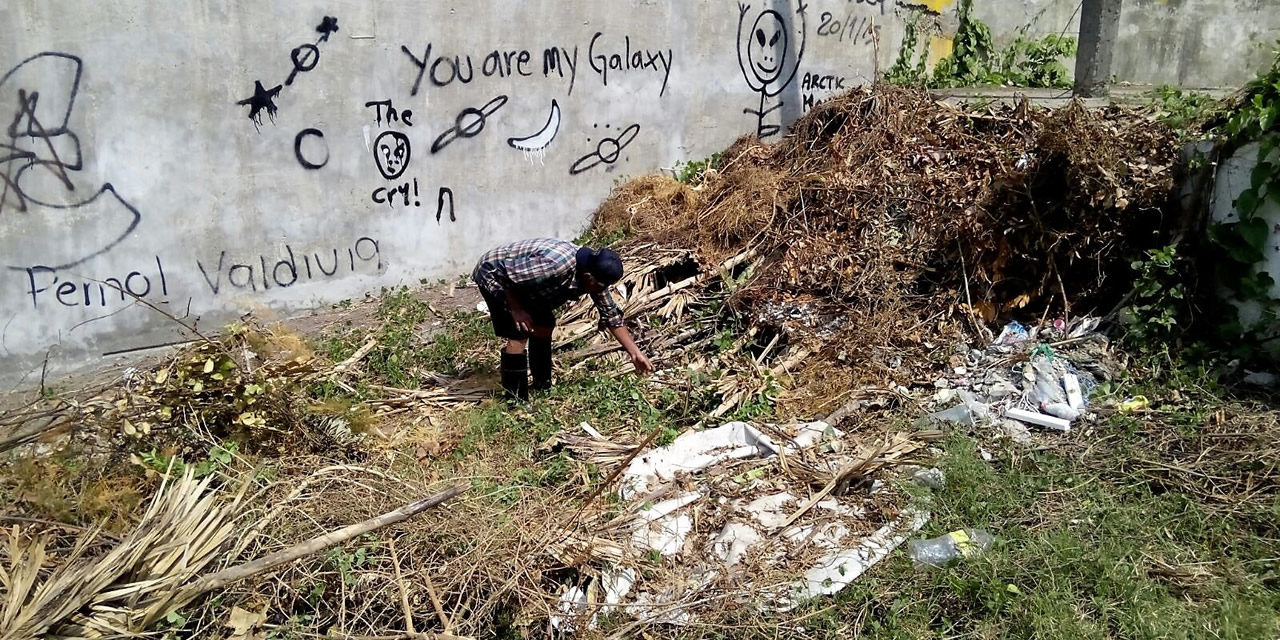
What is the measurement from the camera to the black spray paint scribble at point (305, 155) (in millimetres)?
6809

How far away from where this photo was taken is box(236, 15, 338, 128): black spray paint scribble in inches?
257

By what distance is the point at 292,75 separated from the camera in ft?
21.8

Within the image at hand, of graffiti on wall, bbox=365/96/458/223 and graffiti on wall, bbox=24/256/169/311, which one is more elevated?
graffiti on wall, bbox=365/96/458/223

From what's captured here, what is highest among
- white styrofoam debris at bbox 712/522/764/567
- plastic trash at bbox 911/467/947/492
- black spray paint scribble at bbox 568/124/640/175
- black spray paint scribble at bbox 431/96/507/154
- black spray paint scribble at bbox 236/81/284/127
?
black spray paint scribble at bbox 236/81/284/127

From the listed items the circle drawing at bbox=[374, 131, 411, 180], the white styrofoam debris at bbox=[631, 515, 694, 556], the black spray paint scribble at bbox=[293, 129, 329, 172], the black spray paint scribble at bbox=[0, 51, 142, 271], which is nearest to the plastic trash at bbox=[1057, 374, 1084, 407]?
the white styrofoam debris at bbox=[631, 515, 694, 556]

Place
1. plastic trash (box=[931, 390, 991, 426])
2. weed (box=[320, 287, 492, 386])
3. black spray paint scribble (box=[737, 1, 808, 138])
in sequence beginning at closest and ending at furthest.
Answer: plastic trash (box=[931, 390, 991, 426])
weed (box=[320, 287, 492, 386])
black spray paint scribble (box=[737, 1, 808, 138])

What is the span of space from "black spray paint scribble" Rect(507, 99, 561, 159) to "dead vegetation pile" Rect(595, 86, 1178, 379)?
1.49 metres

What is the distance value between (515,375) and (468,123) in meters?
2.92

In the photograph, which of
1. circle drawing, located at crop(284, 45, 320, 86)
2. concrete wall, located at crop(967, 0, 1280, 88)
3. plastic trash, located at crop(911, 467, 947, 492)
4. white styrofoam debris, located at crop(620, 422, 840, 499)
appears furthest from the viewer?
concrete wall, located at crop(967, 0, 1280, 88)

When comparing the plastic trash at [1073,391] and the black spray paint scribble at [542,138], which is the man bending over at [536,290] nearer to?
the plastic trash at [1073,391]

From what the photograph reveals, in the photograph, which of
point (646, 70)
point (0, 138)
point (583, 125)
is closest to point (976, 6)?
point (646, 70)

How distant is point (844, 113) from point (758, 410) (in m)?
3.76

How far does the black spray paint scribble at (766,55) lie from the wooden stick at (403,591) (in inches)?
276

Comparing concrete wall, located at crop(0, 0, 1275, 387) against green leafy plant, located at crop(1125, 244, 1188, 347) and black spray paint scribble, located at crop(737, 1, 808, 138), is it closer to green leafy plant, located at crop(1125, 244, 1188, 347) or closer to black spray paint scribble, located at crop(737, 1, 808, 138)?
black spray paint scribble, located at crop(737, 1, 808, 138)
